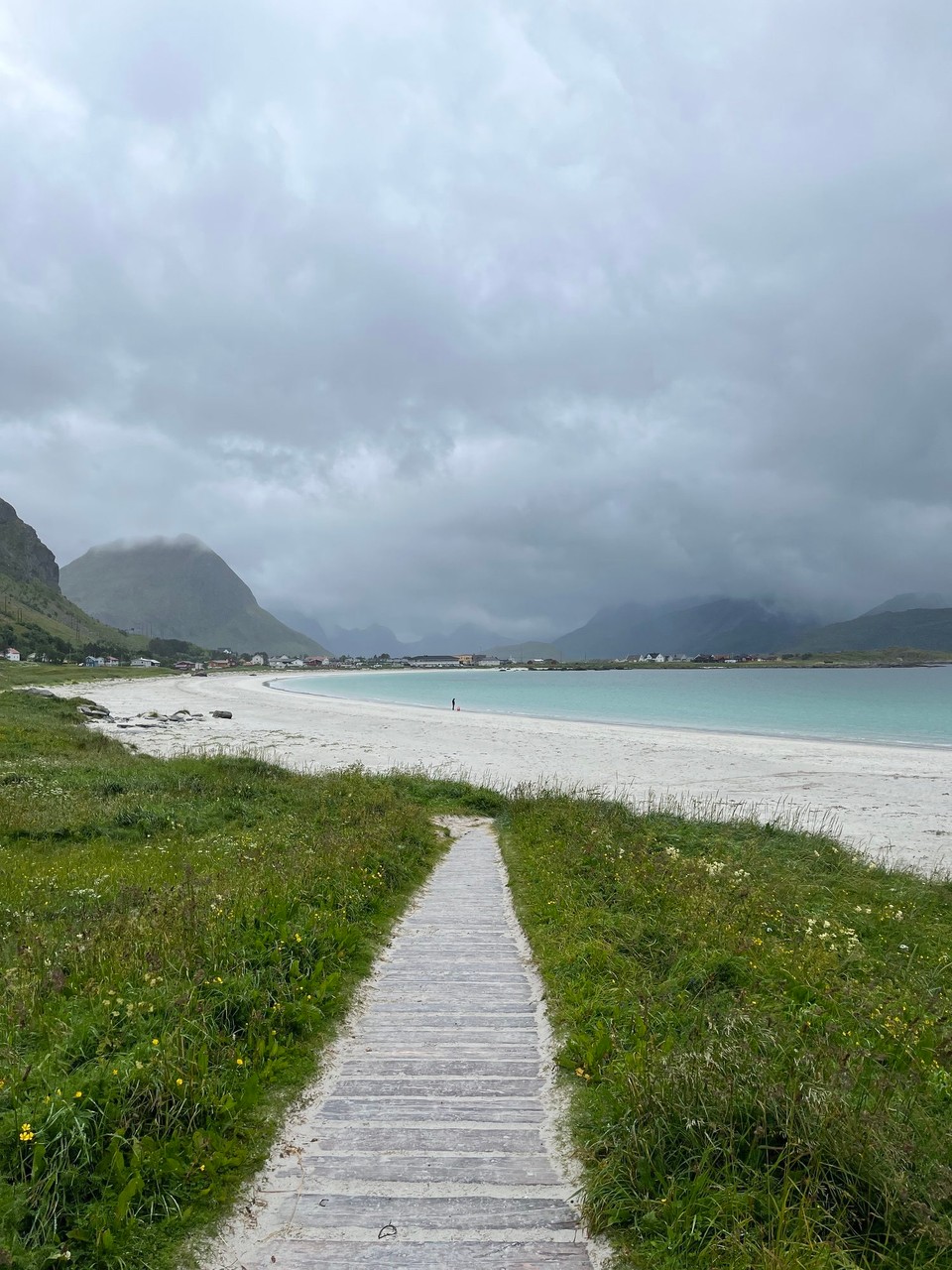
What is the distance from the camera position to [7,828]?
15.7 m

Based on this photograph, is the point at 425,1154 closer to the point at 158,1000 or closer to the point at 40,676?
the point at 158,1000

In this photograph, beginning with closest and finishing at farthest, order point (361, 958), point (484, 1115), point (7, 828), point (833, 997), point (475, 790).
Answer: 1. point (484, 1115)
2. point (833, 997)
3. point (361, 958)
4. point (7, 828)
5. point (475, 790)

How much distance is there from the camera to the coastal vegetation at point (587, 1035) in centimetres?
447

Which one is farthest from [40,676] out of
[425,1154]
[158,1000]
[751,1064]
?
[751,1064]

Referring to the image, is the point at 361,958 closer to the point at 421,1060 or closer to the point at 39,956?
the point at 421,1060

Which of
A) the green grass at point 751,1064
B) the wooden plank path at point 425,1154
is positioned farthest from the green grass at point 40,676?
the wooden plank path at point 425,1154

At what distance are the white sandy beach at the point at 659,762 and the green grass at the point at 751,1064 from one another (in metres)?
9.60

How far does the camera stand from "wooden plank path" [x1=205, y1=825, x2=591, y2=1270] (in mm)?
4551

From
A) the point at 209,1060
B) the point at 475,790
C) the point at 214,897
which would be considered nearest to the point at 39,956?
the point at 214,897

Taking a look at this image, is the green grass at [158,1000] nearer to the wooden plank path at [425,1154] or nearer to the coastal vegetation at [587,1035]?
the coastal vegetation at [587,1035]

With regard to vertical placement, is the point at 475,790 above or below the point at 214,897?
below

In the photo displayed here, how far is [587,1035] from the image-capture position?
6.93 m

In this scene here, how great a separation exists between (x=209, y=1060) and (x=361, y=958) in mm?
3126

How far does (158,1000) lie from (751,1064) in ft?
17.8
